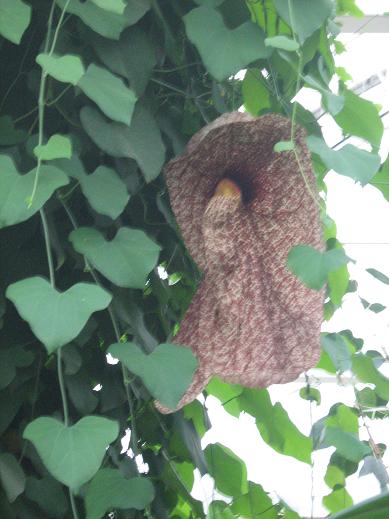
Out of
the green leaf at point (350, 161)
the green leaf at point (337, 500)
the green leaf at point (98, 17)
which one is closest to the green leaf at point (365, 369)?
the green leaf at point (337, 500)

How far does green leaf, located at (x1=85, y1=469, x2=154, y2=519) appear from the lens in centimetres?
74

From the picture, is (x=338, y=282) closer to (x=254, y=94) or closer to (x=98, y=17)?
(x=254, y=94)

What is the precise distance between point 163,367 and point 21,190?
17 centimetres

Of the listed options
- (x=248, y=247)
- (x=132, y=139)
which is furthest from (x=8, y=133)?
(x=248, y=247)

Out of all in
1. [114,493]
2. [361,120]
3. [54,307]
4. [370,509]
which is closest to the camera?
[370,509]

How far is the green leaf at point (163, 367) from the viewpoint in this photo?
0.71 m

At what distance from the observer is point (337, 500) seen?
104 cm

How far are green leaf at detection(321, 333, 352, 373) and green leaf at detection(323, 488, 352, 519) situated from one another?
0.17 m

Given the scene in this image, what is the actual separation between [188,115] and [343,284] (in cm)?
25

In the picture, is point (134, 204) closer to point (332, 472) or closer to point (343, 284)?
point (343, 284)

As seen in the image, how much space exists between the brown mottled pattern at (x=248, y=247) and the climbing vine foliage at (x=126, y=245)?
0.14ft

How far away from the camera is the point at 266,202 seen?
0.83m

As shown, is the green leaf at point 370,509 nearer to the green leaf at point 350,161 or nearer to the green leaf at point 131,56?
the green leaf at point 350,161

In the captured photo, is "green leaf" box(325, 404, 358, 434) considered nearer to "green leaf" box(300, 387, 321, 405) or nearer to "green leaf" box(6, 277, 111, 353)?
"green leaf" box(300, 387, 321, 405)
